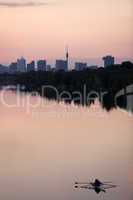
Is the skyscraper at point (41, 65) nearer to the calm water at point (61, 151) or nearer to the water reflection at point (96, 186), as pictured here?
the calm water at point (61, 151)

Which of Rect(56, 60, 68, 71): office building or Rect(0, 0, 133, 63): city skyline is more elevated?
Rect(0, 0, 133, 63): city skyline

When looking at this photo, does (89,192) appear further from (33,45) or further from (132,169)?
(33,45)

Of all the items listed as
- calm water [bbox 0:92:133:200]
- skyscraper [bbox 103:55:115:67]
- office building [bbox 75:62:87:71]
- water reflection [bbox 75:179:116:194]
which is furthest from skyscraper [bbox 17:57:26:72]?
water reflection [bbox 75:179:116:194]

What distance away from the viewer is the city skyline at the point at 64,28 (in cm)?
156

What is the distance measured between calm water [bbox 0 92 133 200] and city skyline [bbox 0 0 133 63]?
22 centimetres

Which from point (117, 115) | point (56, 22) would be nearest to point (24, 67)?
point (56, 22)

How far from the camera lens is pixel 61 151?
159cm

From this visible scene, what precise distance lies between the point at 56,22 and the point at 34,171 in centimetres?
66

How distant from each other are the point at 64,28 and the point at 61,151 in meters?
0.54

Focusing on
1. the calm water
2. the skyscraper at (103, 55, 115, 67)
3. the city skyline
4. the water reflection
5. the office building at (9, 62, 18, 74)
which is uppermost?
the city skyline

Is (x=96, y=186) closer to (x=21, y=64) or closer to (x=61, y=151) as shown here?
(x=61, y=151)

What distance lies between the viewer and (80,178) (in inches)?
62.6

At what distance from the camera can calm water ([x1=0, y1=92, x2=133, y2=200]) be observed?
1.57 meters

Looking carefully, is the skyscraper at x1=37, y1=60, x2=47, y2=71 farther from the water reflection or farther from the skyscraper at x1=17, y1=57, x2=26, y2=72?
the water reflection
